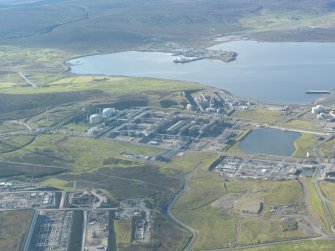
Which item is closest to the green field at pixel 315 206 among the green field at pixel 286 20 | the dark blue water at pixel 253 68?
the dark blue water at pixel 253 68

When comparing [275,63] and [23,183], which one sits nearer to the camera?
[23,183]

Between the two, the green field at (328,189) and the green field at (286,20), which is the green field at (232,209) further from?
the green field at (286,20)

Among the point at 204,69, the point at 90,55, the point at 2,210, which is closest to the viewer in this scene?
the point at 2,210

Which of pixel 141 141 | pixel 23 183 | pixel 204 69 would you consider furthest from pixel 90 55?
pixel 23 183

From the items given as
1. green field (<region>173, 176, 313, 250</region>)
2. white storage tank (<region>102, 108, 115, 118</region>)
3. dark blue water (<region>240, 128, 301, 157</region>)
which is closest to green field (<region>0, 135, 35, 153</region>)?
white storage tank (<region>102, 108, 115, 118</region>)

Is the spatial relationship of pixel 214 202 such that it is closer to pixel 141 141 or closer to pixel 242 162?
pixel 242 162

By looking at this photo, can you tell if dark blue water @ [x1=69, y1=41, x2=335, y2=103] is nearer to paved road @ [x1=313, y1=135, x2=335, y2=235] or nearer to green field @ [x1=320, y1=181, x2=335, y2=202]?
paved road @ [x1=313, y1=135, x2=335, y2=235]

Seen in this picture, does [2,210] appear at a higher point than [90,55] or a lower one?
higher
